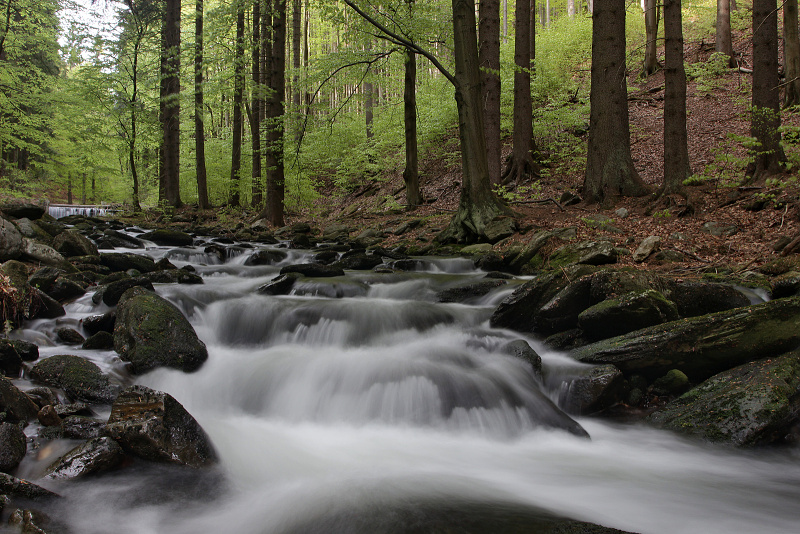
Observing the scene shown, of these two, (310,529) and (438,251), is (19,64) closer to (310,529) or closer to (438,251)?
(438,251)

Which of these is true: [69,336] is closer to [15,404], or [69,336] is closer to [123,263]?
[15,404]

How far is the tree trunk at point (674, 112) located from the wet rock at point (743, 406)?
619 cm

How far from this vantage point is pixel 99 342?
5.27 metres

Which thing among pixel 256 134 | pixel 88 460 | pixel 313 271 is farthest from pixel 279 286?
pixel 256 134

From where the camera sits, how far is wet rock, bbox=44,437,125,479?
10.1 ft

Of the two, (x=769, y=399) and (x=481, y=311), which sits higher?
(x=481, y=311)

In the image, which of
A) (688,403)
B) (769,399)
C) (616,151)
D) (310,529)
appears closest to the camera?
(310,529)

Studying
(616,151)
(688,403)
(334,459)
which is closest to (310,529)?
(334,459)

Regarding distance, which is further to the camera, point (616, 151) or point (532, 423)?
point (616, 151)

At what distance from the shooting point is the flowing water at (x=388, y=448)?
3.10 meters

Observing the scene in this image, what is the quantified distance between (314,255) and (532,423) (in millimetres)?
7569

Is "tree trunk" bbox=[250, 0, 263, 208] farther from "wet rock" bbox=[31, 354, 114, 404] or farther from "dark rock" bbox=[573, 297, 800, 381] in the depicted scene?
"dark rock" bbox=[573, 297, 800, 381]

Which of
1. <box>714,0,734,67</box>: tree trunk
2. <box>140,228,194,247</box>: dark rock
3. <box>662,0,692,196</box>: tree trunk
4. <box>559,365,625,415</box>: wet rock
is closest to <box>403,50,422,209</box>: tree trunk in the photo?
<box>662,0,692,196</box>: tree trunk

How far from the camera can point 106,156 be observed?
24922 mm
